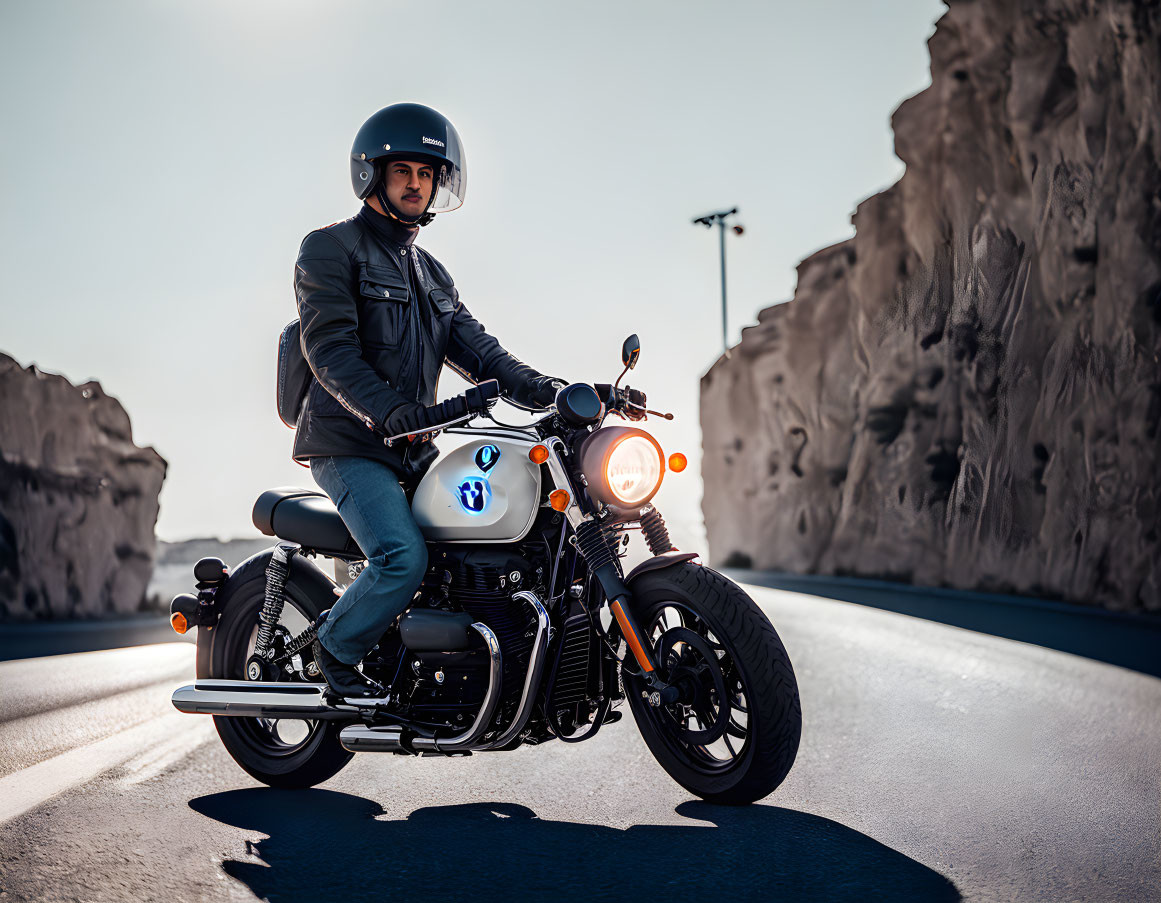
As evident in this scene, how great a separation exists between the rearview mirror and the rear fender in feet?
5.40

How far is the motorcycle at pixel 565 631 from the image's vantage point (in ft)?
11.7

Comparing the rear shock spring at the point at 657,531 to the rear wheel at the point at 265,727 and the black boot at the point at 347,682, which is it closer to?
the black boot at the point at 347,682

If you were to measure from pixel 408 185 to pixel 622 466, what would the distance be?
5.27ft

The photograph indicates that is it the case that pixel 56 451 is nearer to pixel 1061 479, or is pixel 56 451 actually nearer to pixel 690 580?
pixel 1061 479

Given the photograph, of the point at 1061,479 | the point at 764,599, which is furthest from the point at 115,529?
the point at 1061,479

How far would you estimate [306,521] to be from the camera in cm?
442

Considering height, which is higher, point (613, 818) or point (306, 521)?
point (306, 521)

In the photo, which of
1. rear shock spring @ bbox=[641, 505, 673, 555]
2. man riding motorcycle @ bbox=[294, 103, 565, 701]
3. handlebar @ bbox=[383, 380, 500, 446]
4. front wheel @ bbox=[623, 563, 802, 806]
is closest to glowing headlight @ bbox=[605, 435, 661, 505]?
rear shock spring @ bbox=[641, 505, 673, 555]

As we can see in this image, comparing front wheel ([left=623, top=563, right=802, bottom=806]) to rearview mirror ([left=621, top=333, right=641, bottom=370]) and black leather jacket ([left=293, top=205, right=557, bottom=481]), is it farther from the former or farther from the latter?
black leather jacket ([left=293, top=205, right=557, bottom=481])

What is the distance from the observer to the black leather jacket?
4094mm

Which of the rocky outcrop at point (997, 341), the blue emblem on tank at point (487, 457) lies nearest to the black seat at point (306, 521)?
the blue emblem on tank at point (487, 457)

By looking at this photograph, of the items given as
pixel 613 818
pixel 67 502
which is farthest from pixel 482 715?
pixel 67 502

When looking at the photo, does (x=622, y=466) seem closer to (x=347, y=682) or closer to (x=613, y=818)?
(x=613, y=818)

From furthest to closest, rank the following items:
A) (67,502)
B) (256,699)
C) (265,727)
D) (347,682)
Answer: (67,502) → (265,727) → (256,699) → (347,682)
